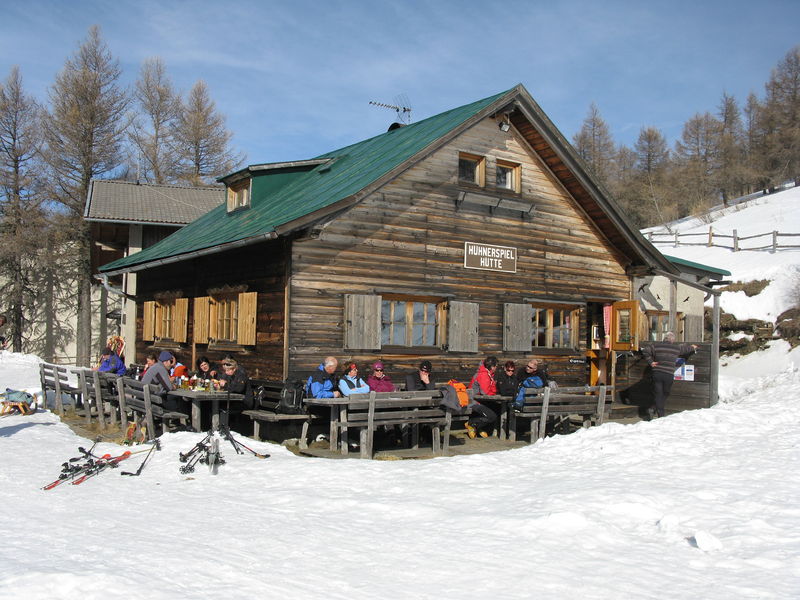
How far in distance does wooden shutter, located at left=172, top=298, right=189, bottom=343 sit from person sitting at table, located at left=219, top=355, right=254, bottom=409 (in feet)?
15.8

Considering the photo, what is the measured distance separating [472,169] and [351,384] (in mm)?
5829

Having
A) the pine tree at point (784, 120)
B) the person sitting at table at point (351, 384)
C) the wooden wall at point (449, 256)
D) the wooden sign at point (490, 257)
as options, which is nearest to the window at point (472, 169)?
the wooden wall at point (449, 256)

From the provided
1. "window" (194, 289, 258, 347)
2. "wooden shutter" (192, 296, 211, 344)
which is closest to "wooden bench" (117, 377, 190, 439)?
"window" (194, 289, 258, 347)

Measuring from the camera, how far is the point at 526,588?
5.62m

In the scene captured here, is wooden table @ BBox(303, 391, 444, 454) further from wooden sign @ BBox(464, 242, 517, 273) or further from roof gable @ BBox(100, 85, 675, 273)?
→ wooden sign @ BBox(464, 242, 517, 273)

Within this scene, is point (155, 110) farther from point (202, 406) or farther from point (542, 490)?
point (542, 490)

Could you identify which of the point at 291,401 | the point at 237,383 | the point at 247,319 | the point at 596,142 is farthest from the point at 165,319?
the point at 596,142

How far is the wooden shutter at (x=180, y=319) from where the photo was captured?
56.7ft

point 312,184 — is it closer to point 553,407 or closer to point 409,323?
point 409,323

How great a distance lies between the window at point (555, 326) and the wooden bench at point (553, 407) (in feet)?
9.06

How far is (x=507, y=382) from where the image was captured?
13328 mm

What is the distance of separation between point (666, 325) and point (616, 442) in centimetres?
953

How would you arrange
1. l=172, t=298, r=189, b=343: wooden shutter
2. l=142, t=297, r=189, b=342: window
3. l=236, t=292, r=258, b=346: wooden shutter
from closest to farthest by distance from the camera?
l=236, t=292, r=258, b=346: wooden shutter, l=172, t=298, r=189, b=343: wooden shutter, l=142, t=297, r=189, b=342: window

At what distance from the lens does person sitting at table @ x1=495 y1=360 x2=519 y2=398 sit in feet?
43.5
